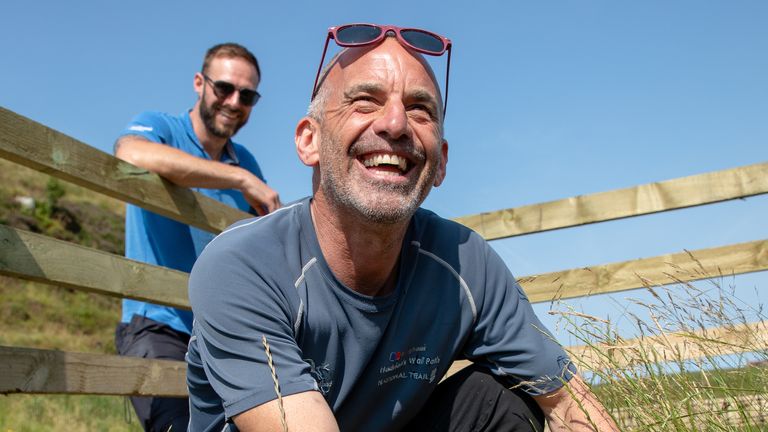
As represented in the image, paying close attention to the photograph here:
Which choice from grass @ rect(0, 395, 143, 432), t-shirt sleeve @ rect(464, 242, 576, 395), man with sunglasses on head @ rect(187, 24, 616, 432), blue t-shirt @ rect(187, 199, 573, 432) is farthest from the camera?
grass @ rect(0, 395, 143, 432)

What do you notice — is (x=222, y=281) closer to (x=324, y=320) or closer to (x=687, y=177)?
(x=324, y=320)

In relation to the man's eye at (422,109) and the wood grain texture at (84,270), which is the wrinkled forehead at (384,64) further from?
the wood grain texture at (84,270)

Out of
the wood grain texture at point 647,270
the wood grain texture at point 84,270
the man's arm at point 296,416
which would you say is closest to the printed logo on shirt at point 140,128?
the wood grain texture at point 84,270

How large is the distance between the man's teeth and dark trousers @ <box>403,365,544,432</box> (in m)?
0.68

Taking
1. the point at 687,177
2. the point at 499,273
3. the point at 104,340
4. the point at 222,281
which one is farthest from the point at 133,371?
the point at 104,340

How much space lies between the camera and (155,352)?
141 inches

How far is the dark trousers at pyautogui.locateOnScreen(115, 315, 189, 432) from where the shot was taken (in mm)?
3565

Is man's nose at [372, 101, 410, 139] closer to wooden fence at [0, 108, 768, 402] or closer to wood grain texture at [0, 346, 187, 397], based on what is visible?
wooden fence at [0, 108, 768, 402]

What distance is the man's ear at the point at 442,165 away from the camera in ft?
7.79

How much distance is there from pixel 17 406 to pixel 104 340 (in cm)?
1879

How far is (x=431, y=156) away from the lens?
2223 mm

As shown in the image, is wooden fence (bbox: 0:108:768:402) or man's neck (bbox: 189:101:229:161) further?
man's neck (bbox: 189:101:229:161)

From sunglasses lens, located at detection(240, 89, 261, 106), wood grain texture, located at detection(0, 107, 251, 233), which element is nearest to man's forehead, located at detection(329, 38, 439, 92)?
wood grain texture, located at detection(0, 107, 251, 233)

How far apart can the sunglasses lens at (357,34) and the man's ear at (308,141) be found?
272mm
